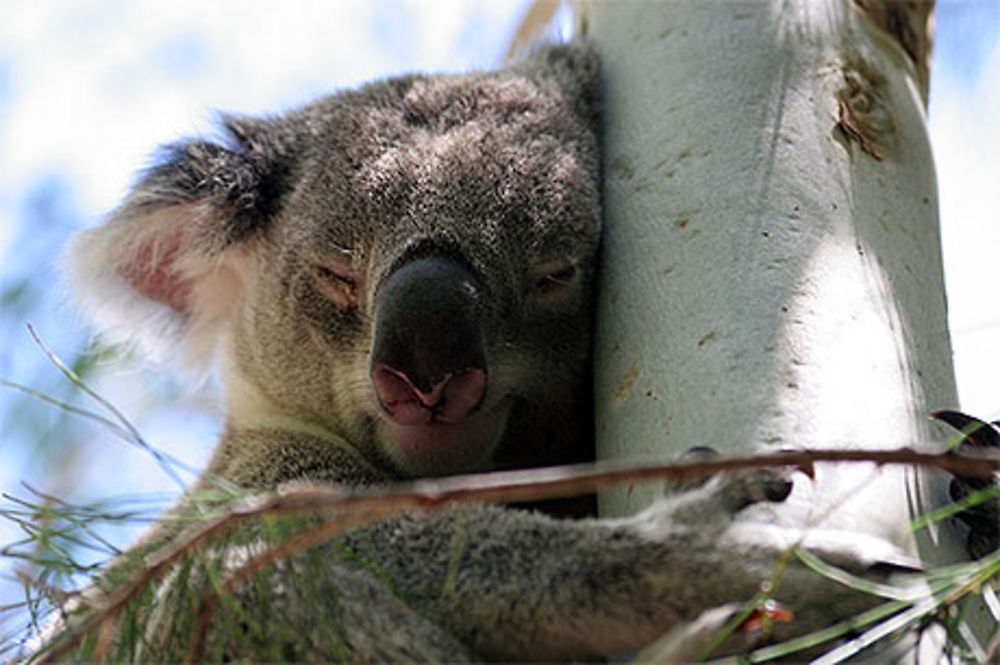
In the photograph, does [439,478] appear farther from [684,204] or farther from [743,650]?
[743,650]

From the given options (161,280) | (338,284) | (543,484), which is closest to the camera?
(543,484)

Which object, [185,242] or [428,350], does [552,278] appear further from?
[185,242]

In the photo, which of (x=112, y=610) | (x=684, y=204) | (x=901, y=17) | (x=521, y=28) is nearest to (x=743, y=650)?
(x=112, y=610)

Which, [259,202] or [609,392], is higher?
[259,202]

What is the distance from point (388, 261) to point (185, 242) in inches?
40.4

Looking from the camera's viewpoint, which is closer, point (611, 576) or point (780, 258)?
point (611, 576)

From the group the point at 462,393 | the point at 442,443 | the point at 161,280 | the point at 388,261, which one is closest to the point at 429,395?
the point at 462,393

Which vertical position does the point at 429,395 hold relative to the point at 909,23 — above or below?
below

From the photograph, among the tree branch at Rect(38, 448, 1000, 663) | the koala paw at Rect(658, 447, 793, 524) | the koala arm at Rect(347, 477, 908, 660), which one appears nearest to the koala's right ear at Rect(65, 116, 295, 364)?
the koala arm at Rect(347, 477, 908, 660)

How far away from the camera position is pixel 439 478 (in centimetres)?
277

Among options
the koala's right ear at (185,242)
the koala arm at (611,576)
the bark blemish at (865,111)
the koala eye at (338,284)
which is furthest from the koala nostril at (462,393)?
the koala's right ear at (185,242)

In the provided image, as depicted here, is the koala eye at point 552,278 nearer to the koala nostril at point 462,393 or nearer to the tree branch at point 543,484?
the koala nostril at point 462,393

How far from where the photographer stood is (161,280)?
3826 mm

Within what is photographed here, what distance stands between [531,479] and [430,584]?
864mm
